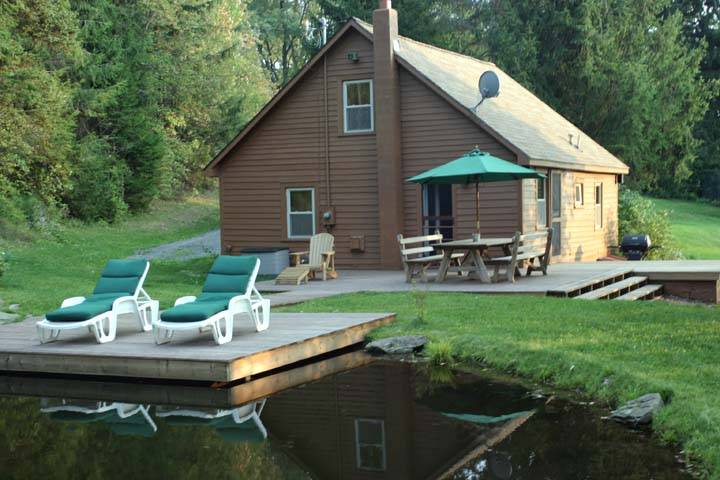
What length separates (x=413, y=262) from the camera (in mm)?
15086

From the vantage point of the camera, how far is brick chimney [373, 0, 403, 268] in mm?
17906

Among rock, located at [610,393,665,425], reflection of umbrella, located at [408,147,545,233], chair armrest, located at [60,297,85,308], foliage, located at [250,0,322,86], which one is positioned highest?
foliage, located at [250,0,322,86]

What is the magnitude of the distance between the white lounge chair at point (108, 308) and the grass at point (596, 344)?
9.39 feet

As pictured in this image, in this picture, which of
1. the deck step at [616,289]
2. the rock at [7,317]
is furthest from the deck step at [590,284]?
the rock at [7,317]

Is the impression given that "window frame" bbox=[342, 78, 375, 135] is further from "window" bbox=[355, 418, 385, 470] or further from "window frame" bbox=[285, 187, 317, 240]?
"window" bbox=[355, 418, 385, 470]

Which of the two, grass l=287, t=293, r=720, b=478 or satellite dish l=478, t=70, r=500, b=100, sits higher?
satellite dish l=478, t=70, r=500, b=100

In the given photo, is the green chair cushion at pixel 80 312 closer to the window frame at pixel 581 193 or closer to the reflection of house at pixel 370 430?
the reflection of house at pixel 370 430

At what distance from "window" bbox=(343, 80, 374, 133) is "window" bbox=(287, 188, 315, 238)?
1.76m

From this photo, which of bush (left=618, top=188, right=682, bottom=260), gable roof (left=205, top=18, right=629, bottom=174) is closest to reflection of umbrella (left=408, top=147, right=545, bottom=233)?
gable roof (left=205, top=18, right=629, bottom=174)

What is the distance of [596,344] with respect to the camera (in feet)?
29.0

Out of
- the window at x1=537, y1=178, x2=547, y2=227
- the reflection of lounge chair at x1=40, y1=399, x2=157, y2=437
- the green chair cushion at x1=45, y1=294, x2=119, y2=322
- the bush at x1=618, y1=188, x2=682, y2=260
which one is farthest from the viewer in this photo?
the bush at x1=618, y1=188, x2=682, y2=260

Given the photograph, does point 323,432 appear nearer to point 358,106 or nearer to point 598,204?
point 358,106

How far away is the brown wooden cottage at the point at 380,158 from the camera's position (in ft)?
58.2

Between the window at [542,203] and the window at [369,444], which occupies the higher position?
the window at [542,203]
